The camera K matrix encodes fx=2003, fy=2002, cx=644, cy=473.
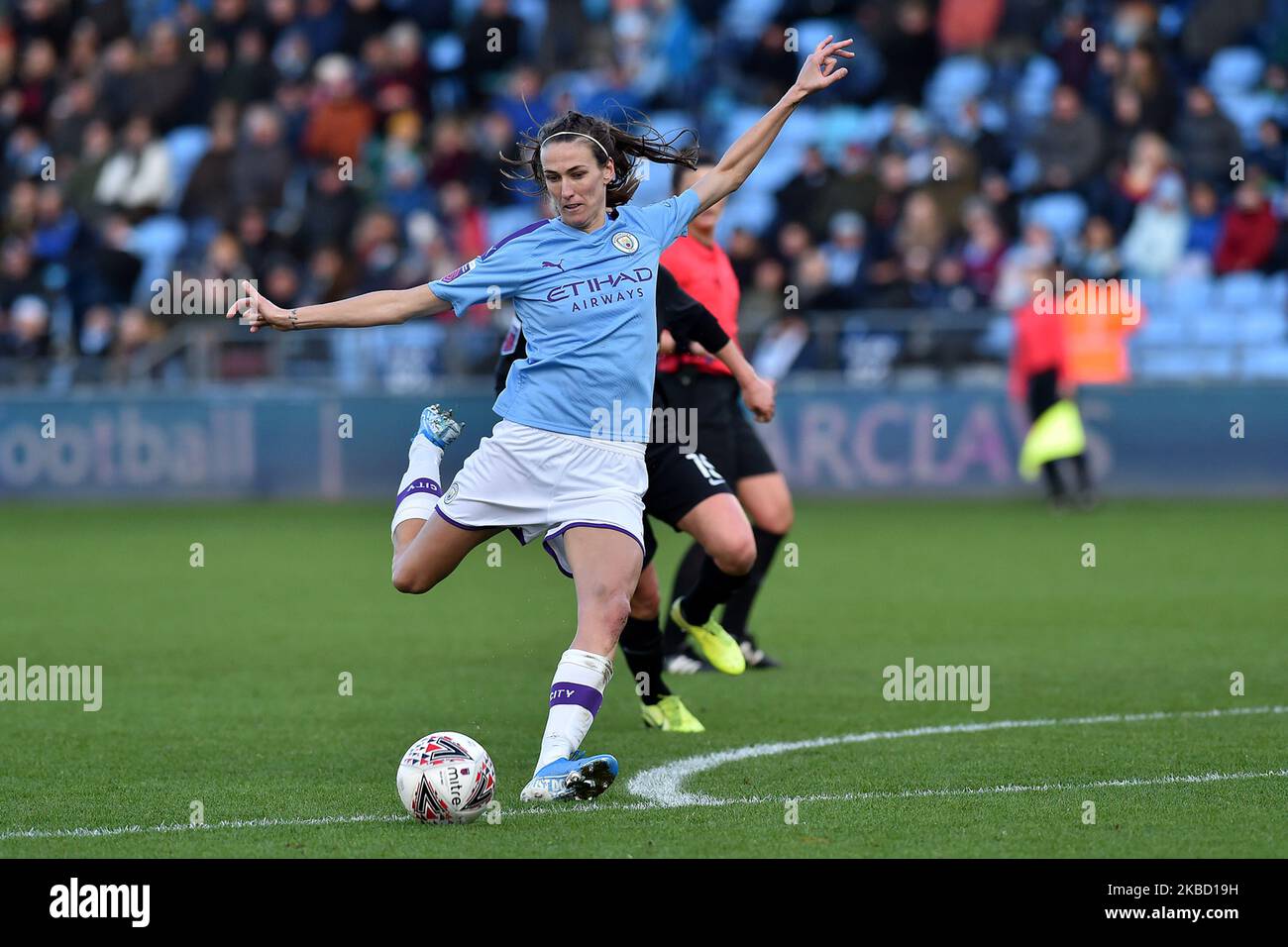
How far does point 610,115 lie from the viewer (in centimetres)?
1931

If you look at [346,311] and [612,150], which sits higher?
[612,150]

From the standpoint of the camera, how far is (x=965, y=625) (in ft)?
36.7

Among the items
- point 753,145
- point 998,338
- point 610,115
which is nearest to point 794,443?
point 998,338

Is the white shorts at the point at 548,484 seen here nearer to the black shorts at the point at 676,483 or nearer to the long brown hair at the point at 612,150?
the long brown hair at the point at 612,150

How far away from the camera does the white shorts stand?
630 centimetres

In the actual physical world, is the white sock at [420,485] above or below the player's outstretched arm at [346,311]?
below

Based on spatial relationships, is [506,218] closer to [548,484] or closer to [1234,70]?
[1234,70]

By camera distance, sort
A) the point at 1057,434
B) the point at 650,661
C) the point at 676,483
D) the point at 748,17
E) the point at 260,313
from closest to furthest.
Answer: the point at 260,313 → the point at 650,661 → the point at 676,483 → the point at 1057,434 → the point at 748,17

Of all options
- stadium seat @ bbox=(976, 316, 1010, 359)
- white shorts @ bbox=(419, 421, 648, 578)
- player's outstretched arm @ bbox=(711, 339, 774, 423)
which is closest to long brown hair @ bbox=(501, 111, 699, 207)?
white shorts @ bbox=(419, 421, 648, 578)

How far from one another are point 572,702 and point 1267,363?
564 inches

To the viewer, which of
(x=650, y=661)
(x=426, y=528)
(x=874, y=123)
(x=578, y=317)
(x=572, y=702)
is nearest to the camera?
(x=572, y=702)

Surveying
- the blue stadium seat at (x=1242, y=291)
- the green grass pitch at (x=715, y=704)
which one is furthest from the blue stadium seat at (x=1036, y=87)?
the green grass pitch at (x=715, y=704)

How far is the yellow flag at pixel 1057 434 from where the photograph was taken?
727 inches
